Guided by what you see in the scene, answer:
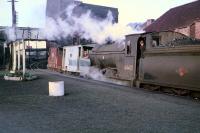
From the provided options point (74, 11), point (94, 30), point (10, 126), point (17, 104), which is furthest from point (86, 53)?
point (10, 126)

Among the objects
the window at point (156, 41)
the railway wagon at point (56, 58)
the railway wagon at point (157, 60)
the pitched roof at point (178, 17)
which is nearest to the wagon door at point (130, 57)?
the railway wagon at point (157, 60)

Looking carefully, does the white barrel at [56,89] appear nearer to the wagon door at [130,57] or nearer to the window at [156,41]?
the wagon door at [130,57]

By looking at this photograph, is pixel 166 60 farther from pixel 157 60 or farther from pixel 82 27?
pixel 82 27

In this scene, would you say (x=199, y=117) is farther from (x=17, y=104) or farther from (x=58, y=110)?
(x=17, y=104)

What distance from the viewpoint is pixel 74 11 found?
119 ft

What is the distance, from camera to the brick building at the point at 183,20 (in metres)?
33.8

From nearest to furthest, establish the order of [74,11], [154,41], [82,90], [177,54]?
[177,54], [82,90], [154,41], [74,11]

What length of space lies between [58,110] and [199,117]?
13.3 ft

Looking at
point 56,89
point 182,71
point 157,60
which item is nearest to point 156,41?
point 157,60

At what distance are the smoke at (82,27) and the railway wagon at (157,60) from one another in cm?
227

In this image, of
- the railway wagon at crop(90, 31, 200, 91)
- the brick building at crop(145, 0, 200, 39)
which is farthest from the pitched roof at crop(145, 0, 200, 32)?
the railway wagon at crop(90, 31, 200, 91)

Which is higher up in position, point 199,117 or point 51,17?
point 51,17

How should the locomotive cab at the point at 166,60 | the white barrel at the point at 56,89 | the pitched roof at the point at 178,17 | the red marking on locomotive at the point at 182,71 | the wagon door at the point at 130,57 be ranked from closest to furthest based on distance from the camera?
the locomotive cab at the point at 166,60 → the red marking on locomotive at the point at 182,71 → the white barrel at the point at 56,89 → the wagon door at the point at 130,57 → the pitched roof at the point at 178,17

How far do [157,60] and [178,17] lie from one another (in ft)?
82.5
